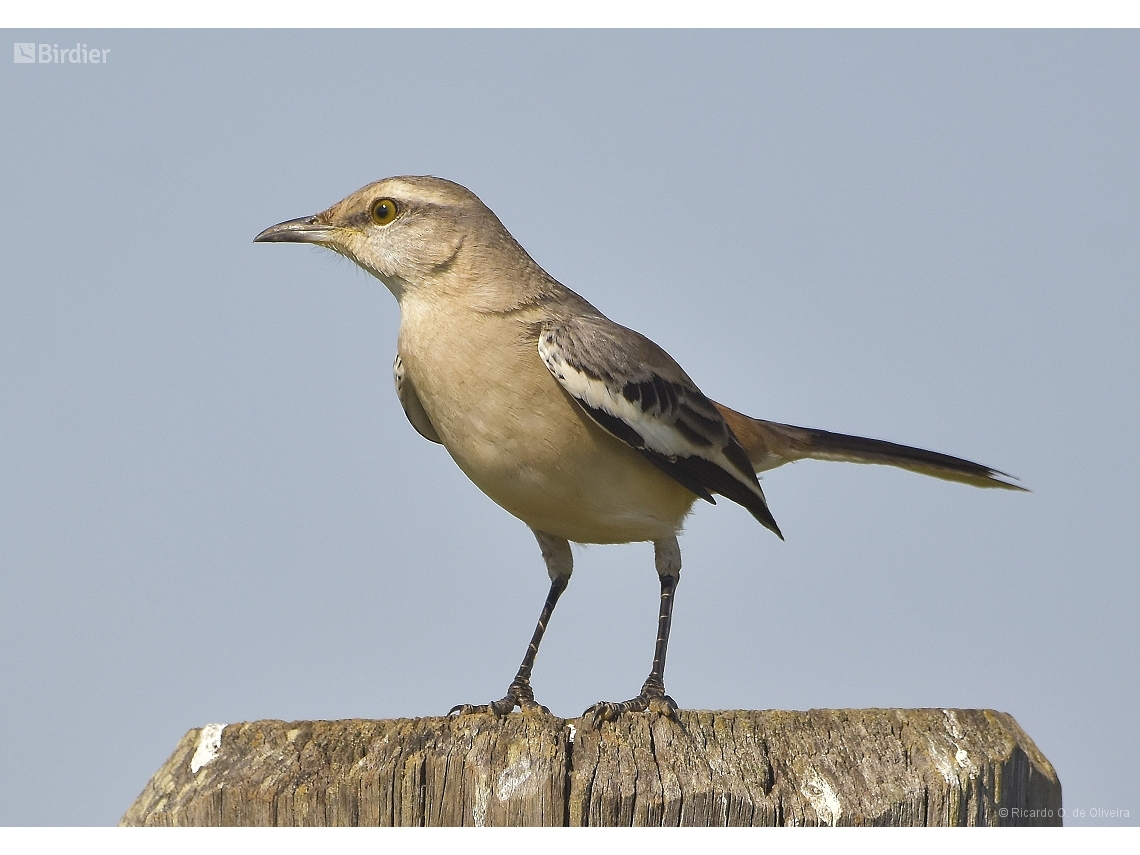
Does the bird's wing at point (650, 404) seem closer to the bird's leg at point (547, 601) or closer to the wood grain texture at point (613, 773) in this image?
the bird's leg at point (547, 601)

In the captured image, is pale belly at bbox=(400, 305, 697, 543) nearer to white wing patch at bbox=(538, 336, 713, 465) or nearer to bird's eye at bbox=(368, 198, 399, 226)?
white wing patch at bbox=(538, 336, 713, 465)

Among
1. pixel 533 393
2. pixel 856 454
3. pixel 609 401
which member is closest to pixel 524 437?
pixel 533 393

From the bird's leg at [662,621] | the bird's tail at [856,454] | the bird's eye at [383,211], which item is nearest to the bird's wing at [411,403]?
the bird's eye at [383,211]

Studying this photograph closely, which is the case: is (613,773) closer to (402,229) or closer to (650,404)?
(650,404)

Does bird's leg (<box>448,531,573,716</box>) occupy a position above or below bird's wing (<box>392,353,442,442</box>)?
below

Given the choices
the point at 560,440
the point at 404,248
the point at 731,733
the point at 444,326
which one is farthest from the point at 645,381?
the point at 731,733

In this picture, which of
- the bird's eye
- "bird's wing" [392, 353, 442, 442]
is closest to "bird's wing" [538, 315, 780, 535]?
"bird's wing" [392, 353, 442, 442]
